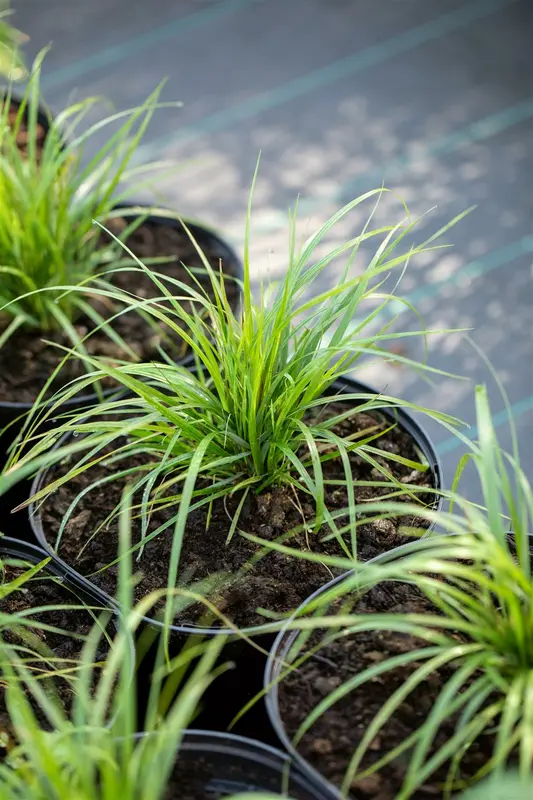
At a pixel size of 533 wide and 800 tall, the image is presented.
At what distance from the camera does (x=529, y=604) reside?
3.17ft

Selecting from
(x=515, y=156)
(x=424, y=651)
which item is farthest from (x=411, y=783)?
(x=515, y=156)

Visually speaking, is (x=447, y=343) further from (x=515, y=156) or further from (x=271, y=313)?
(x=271, y=313)

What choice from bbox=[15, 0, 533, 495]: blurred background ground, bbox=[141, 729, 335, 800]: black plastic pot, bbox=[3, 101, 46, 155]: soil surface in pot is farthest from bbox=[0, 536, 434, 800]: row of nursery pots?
bbox=[3, 101, 46, 155]: soil surface in pot

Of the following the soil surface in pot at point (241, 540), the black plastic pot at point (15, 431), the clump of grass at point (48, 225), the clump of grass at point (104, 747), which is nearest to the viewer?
the clump of grass at point (104, 747)

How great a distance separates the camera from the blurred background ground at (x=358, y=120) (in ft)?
6.72

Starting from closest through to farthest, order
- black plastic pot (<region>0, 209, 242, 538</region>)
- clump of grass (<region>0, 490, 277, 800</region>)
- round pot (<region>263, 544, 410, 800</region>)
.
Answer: clump of grass (<region>0, 490, 277, 800</region>) → round pot (<region>263, 544, 410, 800</region>) → black plastic pot (<region>0, 209, 242, 538</region>)

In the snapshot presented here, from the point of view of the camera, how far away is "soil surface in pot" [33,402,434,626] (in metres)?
1.22

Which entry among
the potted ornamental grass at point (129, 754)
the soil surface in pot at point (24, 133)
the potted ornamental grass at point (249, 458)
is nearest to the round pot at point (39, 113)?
the soil surface in pot at point (24, 133)

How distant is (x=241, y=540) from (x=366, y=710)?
0.34 meters

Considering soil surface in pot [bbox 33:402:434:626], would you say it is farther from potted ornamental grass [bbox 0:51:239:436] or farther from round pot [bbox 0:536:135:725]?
potted ornamental grass [bbox 0:51:239:436]

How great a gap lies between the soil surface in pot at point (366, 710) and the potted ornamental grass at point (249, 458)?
0.11 metres

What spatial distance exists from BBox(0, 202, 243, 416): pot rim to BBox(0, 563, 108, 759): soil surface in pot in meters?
0.25

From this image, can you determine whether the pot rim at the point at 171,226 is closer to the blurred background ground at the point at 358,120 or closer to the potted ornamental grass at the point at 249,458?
the potted ornamental grass at the point at 249,458

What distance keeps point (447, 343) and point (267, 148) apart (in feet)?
2.76
